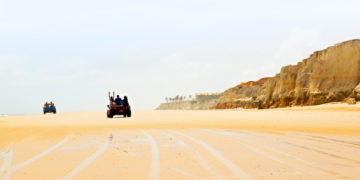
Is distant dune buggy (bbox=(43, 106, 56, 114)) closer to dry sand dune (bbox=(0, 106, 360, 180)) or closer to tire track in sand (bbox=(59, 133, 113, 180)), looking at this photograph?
dry sand dune (bbox=(0, 106, 360, 180))

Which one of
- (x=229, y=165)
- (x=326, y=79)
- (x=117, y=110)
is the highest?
(x=326, y=79)

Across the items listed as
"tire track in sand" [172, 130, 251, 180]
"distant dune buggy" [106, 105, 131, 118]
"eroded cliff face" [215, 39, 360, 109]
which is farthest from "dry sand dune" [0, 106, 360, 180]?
"eroded cliff face" [215, 39, 360, 109]

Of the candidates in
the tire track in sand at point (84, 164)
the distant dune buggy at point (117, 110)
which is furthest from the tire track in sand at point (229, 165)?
the distant dune buggy at point (117, 110)

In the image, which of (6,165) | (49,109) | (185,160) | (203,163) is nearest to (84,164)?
(6,165)

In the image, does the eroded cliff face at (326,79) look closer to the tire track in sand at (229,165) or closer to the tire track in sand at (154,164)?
the tire track in sand at (229,165)

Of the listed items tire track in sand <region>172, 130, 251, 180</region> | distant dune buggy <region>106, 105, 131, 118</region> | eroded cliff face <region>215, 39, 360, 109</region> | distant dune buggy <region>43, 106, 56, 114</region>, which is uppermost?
eroded cliff face <region>215, 39, 360, 109</region>

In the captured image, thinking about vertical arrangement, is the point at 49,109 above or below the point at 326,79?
below

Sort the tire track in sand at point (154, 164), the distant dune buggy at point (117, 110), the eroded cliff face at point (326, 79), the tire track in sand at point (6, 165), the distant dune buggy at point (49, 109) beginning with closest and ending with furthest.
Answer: the tire track in sand at point (154, 164), the tire track in sand at point (6, 165), the distant dune buggy at point (117, 110), the distant dune buggy at point (49, 109), the eroded cliff face at point (326, 79)

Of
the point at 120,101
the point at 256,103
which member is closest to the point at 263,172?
the point at 120,101

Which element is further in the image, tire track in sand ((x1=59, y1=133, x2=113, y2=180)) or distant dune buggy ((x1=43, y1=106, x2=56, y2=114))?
distant dune buggy ((x1=43, y1=106, x2=56, y2=114))

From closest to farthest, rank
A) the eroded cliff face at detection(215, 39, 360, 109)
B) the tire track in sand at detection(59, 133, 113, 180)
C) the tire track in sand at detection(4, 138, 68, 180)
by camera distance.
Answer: the tire track in sand at detection(59, 133, 113, 180)
the tire track in sand at detection(4, 138, 68, 180)
the eroded cliff face at detection(215, 39, 360, 109)

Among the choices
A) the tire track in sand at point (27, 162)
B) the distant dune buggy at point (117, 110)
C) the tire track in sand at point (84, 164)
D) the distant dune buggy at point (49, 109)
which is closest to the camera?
the tire track in sand at point (84, 164)

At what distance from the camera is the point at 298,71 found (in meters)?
61.2

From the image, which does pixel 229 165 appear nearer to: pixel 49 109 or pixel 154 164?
pixel 154 164
